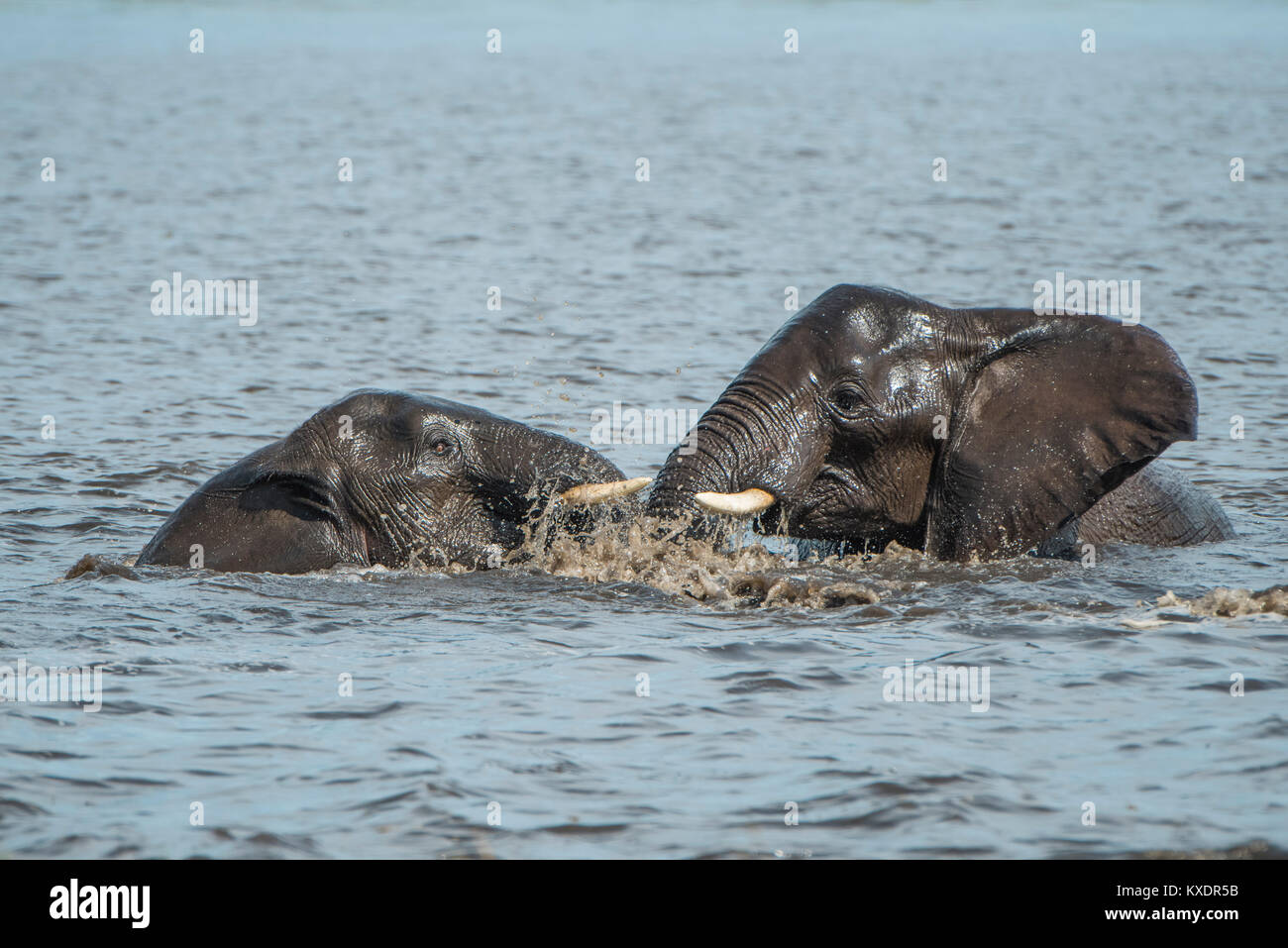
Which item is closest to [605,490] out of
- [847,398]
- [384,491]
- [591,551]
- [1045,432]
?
[591,551]

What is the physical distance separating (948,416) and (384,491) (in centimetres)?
332

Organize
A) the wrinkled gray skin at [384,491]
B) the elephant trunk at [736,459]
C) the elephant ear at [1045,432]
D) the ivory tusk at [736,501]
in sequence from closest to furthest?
the ivory tusk at [736,501]
the elephant trunk at [736,459]
the elephant ear at [1045,432]
the wrinkled gray skin at [384,491]

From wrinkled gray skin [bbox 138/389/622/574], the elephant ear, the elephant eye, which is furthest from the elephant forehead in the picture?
the elephant ear

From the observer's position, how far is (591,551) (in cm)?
1090

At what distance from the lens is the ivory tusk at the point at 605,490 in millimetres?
10688

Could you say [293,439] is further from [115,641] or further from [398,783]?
[398,783]

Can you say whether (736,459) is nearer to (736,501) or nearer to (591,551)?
(736,501)

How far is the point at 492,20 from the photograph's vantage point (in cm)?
10475

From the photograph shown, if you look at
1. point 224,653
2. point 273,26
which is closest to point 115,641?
point 224,653

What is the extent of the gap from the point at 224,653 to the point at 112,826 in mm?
2419

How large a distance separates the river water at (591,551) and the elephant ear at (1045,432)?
0.33 meters

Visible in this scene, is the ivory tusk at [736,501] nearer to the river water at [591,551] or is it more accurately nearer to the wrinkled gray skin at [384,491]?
the river water at [591,551]

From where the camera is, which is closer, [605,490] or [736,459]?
[736,459]

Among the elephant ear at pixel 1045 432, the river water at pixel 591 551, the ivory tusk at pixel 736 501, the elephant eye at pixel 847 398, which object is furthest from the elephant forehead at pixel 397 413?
the elephant ear at pixel 1045 432
